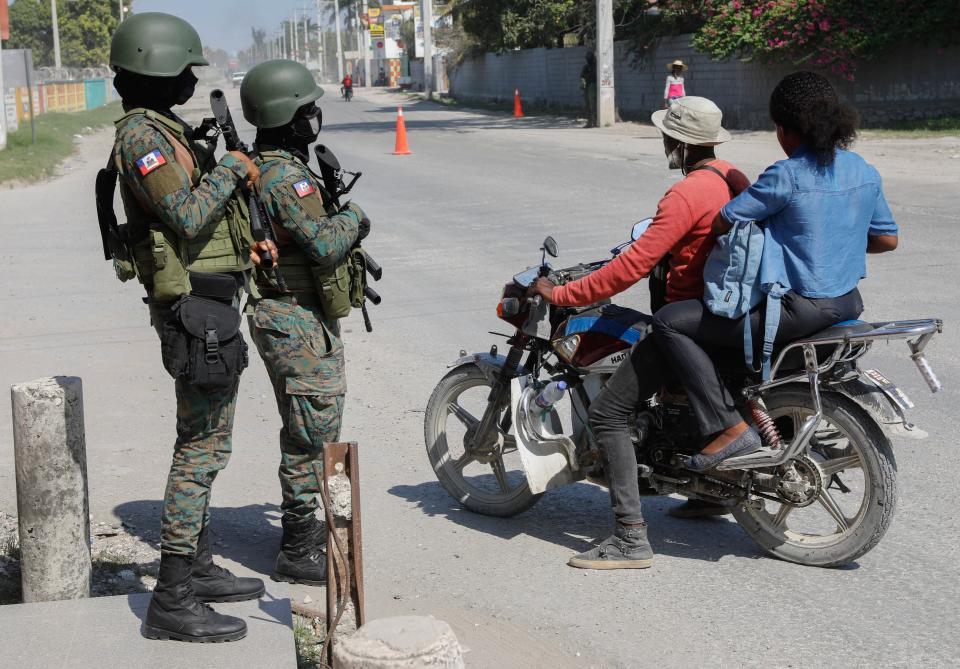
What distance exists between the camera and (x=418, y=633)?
301cm

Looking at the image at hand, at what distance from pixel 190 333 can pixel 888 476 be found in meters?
2.46

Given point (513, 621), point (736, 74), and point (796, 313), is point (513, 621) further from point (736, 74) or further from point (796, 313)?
point (736, 74)

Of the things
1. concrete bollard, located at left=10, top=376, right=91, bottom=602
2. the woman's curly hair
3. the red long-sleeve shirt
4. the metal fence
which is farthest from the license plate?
the metal fence

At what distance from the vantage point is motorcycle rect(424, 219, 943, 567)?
433cm

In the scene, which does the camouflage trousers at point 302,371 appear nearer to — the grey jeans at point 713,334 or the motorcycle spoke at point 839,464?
the grey jeans at point 713,334

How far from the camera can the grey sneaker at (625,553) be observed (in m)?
4.64

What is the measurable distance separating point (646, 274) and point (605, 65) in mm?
29307

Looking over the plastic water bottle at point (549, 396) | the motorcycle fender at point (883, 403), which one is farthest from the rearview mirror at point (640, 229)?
the motorcycle fender at point (883, 403)

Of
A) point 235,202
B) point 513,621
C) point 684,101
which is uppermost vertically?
point 684,101

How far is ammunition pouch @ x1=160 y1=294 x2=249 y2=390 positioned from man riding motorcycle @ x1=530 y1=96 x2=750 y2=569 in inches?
52.0

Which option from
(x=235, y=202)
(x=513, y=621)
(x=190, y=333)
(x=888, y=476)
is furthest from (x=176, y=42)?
(x=888, y=476)

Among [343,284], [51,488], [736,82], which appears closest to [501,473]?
[343,284]

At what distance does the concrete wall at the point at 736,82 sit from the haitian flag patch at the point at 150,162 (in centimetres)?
2477

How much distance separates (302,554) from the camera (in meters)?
4.67
